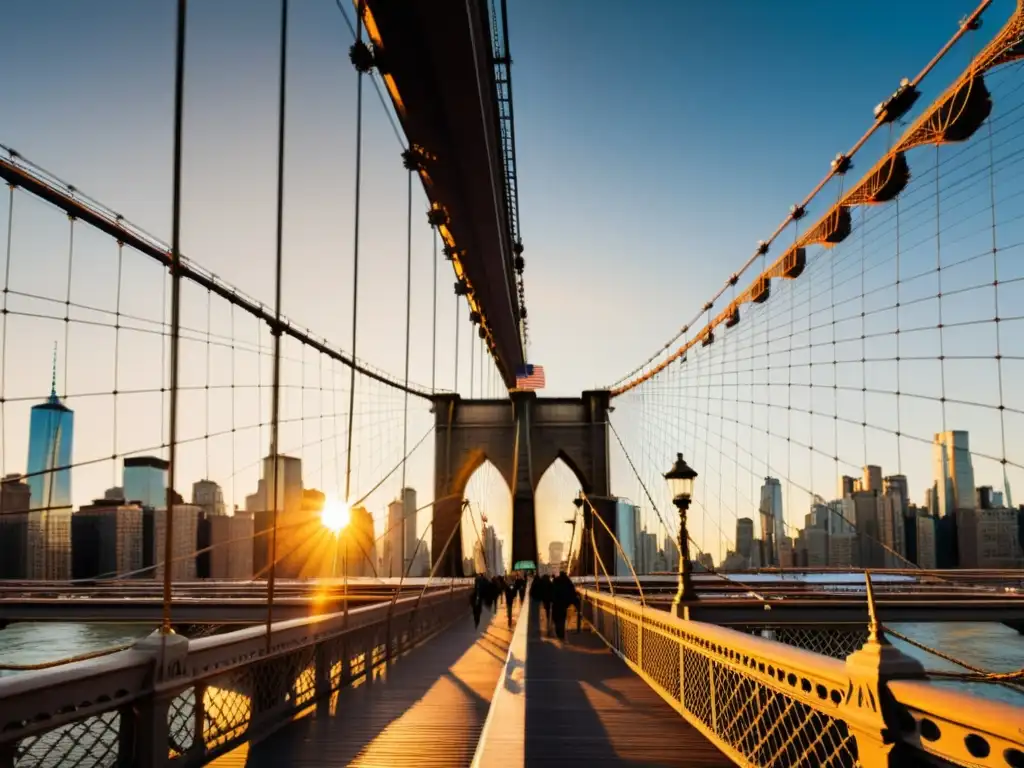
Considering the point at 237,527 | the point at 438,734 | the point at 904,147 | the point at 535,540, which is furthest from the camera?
the point at 535,540

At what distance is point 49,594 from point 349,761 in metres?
15.8

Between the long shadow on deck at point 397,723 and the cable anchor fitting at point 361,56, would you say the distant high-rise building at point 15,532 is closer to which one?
the long shadow on deck at point 397,723

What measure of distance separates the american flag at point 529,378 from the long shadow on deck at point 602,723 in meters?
28.6

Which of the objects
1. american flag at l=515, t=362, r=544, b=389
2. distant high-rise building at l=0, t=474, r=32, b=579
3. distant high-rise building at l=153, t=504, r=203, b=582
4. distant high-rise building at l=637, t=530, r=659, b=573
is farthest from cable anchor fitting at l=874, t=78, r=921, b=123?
distant high-rise building at l=637, t=530, r=659, b=573

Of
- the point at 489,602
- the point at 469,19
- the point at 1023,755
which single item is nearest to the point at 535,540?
the point at 489,602

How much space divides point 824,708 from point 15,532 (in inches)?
642

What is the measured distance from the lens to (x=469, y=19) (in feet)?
34.5

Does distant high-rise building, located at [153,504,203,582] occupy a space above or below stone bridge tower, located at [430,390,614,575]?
below

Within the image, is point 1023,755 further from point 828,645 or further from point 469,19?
point 828,645

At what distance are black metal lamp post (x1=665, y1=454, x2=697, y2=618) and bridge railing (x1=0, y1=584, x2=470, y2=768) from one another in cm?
411

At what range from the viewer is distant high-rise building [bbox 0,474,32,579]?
11711 mm

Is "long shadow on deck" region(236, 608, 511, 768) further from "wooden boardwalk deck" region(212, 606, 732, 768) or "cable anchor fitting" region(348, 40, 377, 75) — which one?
"cable anchor fitting" region(348, 40, 377, 75)

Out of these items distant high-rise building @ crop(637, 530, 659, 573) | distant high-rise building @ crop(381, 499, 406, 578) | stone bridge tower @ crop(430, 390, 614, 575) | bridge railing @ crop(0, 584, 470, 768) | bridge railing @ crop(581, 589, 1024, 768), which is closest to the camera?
bridge railing @ crop(581, 589, 1024, 768)

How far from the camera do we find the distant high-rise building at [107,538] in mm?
23250
